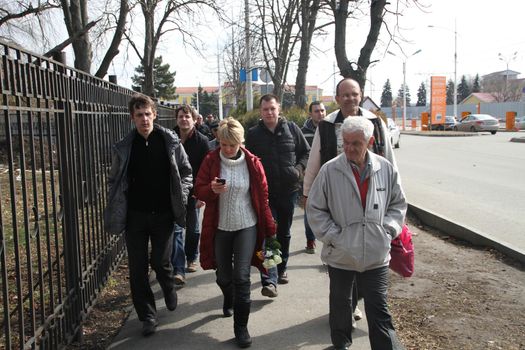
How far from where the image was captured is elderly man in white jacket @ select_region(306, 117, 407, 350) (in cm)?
321

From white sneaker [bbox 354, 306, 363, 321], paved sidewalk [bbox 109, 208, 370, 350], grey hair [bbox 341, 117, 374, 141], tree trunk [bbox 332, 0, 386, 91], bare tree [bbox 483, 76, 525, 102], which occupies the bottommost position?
paved sidewalk [bbox 109, 208, 370, 350]

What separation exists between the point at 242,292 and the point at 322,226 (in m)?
0.99

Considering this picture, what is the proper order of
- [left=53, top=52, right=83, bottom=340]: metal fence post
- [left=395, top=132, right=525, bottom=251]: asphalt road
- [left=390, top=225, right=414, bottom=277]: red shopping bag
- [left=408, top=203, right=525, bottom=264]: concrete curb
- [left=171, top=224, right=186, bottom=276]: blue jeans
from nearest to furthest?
[left=390, top=225, right=414, bottom=277]: red shopping bag, [left=53, top=52, right=83, bottom=340]: metal fence post, [left=171, top=224, right=186, bottom=276]: blue jeans, [left=408, top=203, right=525, bottom=264]: concrete curb, [left=395, top=132, right=525, bottom=251]: asphalt road

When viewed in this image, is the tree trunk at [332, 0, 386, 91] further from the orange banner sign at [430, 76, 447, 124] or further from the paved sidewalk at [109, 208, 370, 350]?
the orange banner sign at [430, 76, 447, 124]

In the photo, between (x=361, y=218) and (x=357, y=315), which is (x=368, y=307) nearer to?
(x=361, y=218)

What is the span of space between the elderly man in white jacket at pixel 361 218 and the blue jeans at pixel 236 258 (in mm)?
822

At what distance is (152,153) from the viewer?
4078 millimetres

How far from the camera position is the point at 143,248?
4129 mm

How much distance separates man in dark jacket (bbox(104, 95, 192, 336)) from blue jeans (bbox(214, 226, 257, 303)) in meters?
0.41

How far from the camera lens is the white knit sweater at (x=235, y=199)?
13.2 feet

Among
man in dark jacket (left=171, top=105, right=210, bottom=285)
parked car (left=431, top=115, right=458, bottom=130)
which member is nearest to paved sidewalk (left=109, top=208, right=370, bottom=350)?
man in dark jacket (left=171, top=105, right=210, bottom=285)

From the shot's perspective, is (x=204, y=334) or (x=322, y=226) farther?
(x=204, y=334)

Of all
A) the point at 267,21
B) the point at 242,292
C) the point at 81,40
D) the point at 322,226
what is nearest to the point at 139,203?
the point at 242,292

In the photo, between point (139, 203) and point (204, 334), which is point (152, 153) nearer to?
point (139, 203)
